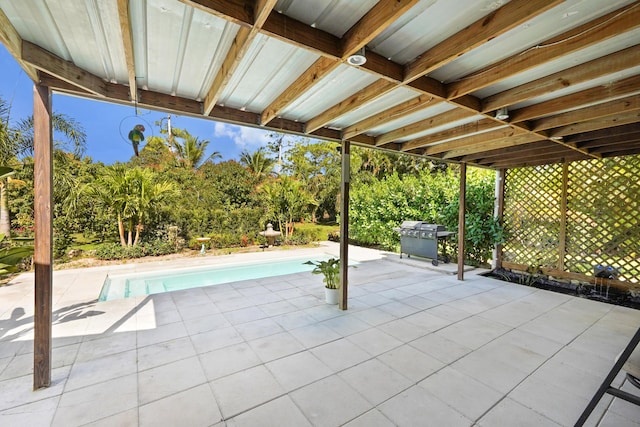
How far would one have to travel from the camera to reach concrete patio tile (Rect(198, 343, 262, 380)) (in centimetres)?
260

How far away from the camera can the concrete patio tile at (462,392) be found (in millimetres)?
2141

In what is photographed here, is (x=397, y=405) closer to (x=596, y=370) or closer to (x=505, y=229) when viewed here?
(x=596, y=370)

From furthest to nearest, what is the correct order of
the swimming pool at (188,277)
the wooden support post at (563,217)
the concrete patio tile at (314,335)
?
the wooden support post at (563,217) < the swimming pool at (188,277) < the concrete patio tile at (314,335)

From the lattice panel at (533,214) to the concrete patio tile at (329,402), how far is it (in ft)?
19.4

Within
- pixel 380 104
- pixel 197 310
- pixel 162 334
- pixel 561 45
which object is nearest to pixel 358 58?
pixel 380 104

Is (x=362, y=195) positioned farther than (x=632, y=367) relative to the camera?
Yes

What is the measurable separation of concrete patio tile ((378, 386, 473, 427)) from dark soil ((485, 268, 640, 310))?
460 cm

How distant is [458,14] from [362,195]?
360 inches

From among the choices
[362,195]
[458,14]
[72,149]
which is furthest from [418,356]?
[72,149]

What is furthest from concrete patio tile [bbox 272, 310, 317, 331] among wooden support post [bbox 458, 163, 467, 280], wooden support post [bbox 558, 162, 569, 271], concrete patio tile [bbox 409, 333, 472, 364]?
wooden support post [bbox 558, 162, 569, 271]

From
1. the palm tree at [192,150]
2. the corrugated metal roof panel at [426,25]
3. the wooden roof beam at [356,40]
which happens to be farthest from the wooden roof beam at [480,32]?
the palm tree at [192,150]

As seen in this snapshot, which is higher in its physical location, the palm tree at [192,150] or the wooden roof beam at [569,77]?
the palm tree at [192,150]

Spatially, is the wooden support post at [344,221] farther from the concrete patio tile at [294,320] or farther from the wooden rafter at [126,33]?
the wooden rafter at [126,33]

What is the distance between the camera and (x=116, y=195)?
7.84m
